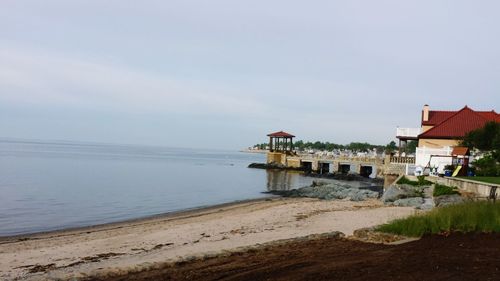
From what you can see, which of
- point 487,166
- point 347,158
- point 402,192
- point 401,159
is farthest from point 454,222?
point 347,158

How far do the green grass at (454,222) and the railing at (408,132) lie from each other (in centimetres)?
3382

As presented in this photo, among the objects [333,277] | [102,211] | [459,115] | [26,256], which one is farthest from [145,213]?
[459,115]

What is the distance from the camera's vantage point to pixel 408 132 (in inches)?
1769

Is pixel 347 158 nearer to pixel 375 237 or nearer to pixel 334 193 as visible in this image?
pixel 334 193

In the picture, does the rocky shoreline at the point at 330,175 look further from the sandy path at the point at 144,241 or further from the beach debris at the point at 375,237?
the beach debris at the point at 375,237

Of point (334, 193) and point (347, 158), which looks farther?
point (347, 158)

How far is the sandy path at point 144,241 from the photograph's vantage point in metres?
11.6

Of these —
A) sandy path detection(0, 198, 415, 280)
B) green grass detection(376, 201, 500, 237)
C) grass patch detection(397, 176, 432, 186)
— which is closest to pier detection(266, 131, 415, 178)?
grass patch detection(397, 176, 432, 186)

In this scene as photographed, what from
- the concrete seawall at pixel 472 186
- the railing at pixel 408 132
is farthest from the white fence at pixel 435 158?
the railing at pixel 408 132

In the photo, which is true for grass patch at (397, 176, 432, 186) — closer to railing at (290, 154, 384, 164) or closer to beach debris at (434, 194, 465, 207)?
beach debris at (434, 194, 465, 207)

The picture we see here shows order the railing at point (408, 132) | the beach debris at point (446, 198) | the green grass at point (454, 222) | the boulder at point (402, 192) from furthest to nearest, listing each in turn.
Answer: the railing at point (408, 132), the boulder at point (402, 192), the beach debris at point (446, 198), the green grass at point (454, 222)

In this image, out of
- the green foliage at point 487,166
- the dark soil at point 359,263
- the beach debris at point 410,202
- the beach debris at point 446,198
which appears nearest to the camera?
the dark soil at point 359,263

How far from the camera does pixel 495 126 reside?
107 feet

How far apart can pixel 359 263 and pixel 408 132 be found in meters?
38.9
